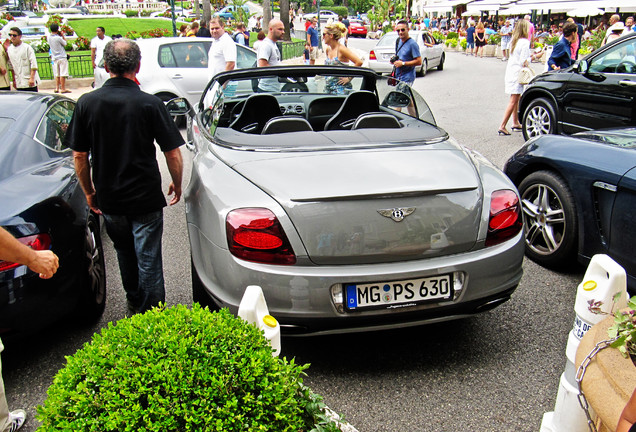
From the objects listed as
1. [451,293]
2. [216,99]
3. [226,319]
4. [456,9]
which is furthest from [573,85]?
[456,9]

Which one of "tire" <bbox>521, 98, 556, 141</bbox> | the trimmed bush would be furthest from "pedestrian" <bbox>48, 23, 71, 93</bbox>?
the trimmed bush

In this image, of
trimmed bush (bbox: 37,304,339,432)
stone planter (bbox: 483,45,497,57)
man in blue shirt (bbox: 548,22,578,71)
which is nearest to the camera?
trimmed bush (bbox: 37,304,339,432)

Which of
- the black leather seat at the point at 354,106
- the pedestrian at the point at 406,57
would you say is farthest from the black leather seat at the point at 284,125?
the pedestrian at the point at 406,57

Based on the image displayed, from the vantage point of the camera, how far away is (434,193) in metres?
2.87

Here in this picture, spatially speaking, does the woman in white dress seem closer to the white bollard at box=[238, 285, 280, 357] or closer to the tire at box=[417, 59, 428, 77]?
the white bollard at box=[238, 285, 280, 357]

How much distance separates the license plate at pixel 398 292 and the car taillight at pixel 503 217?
14.1 inches

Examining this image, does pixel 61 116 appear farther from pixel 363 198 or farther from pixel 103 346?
pixel 103 346

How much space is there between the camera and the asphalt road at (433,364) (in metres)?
2.75

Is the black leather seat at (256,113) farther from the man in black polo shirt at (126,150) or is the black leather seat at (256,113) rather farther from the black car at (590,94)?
the black car at (590,94)

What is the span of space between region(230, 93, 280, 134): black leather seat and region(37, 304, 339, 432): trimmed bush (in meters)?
2.79

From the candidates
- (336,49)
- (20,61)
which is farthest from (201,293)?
(20,61)

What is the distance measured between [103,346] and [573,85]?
787 centimetres

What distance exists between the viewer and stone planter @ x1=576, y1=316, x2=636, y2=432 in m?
1.57

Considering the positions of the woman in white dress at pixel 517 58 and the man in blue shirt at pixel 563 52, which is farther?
the man in blue shirt at pixel 563 52
